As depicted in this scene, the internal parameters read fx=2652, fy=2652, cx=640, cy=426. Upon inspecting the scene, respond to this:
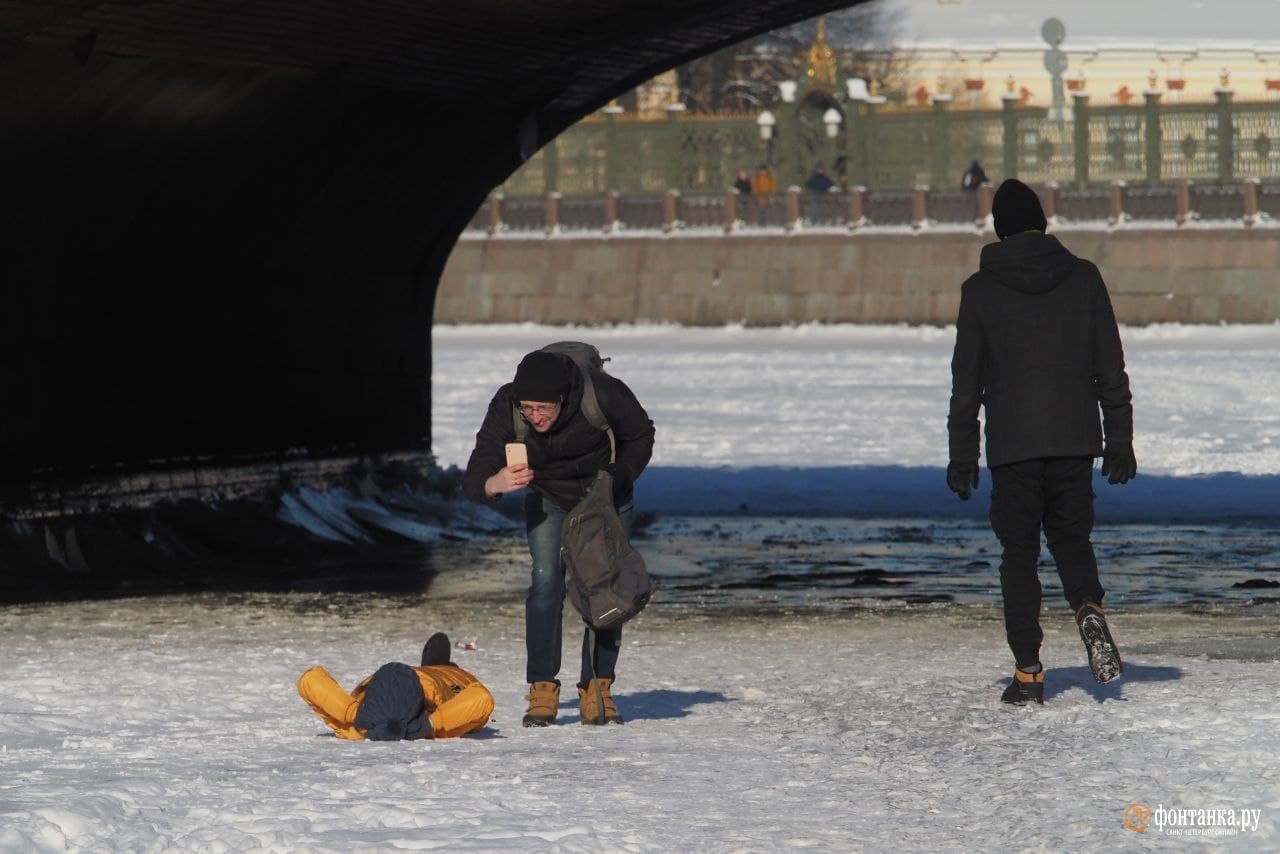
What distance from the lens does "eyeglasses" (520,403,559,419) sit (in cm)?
817

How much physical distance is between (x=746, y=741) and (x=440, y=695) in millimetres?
982

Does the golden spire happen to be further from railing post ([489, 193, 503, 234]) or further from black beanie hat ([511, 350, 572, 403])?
black beanie hat ([511, 350, 572, 403])

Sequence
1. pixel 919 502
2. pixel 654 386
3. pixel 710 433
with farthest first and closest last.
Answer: pixel 654 386, pixel 710 433, pixel 919 502

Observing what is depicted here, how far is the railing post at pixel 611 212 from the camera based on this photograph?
52.6 meters

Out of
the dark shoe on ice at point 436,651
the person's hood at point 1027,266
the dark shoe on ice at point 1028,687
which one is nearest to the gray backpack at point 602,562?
the dark shoe on ice at point 436,651

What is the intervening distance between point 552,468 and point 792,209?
42.9 m

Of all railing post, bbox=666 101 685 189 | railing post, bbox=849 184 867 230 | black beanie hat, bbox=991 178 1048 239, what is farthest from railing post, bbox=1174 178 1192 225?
black beanie hat, bbox=991 178 1048 239

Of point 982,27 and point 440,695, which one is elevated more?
point 982,27

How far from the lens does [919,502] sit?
2103 centimetres

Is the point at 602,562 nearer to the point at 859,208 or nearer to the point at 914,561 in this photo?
the point at 914,561

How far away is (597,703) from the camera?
8.69 m

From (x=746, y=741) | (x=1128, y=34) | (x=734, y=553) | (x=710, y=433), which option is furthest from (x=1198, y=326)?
(x=1128, y=34)

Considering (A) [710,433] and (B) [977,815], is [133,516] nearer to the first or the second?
(B) [977,815]

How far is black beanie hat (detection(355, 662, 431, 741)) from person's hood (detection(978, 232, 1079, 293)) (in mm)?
2319
